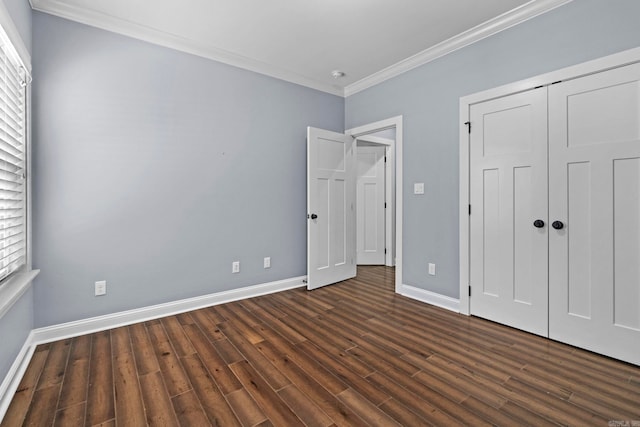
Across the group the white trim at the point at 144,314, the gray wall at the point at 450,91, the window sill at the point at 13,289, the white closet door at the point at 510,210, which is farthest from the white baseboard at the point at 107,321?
the white closet door at the point at 510,210

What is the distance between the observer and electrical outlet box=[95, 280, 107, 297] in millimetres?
2578

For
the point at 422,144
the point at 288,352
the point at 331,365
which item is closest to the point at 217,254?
the point at 288,352

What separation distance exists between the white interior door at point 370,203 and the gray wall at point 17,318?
13.6 feet

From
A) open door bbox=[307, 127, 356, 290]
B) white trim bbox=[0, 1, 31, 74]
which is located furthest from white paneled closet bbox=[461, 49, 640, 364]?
white trim bbox=[0, 1, 31, 74]

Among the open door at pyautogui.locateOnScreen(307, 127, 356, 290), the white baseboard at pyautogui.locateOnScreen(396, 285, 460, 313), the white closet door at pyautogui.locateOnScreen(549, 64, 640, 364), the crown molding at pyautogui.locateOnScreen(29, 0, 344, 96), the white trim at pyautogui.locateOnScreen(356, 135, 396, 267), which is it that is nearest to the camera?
the white closet door at pyautogui.locateOnScreen(549, 64, 640, 364)

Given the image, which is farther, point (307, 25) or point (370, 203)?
point (370, 203)

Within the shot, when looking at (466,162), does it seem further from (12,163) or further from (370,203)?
(12,163)

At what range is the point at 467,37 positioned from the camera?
9.32ft

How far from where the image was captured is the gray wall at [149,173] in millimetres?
2410

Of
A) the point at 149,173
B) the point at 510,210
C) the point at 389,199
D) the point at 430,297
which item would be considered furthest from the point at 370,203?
the point at 149,173

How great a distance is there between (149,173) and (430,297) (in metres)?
3.09

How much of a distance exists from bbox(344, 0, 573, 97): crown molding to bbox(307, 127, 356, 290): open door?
89 centimetres

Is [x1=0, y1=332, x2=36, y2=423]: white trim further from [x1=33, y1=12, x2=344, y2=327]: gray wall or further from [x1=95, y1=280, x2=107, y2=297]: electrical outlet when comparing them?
[x1=95, y1=280, x2=107, y2=297]: electrical outlet

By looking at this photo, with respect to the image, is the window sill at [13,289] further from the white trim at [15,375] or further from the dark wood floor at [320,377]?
the dark wood floor at [320,377]
